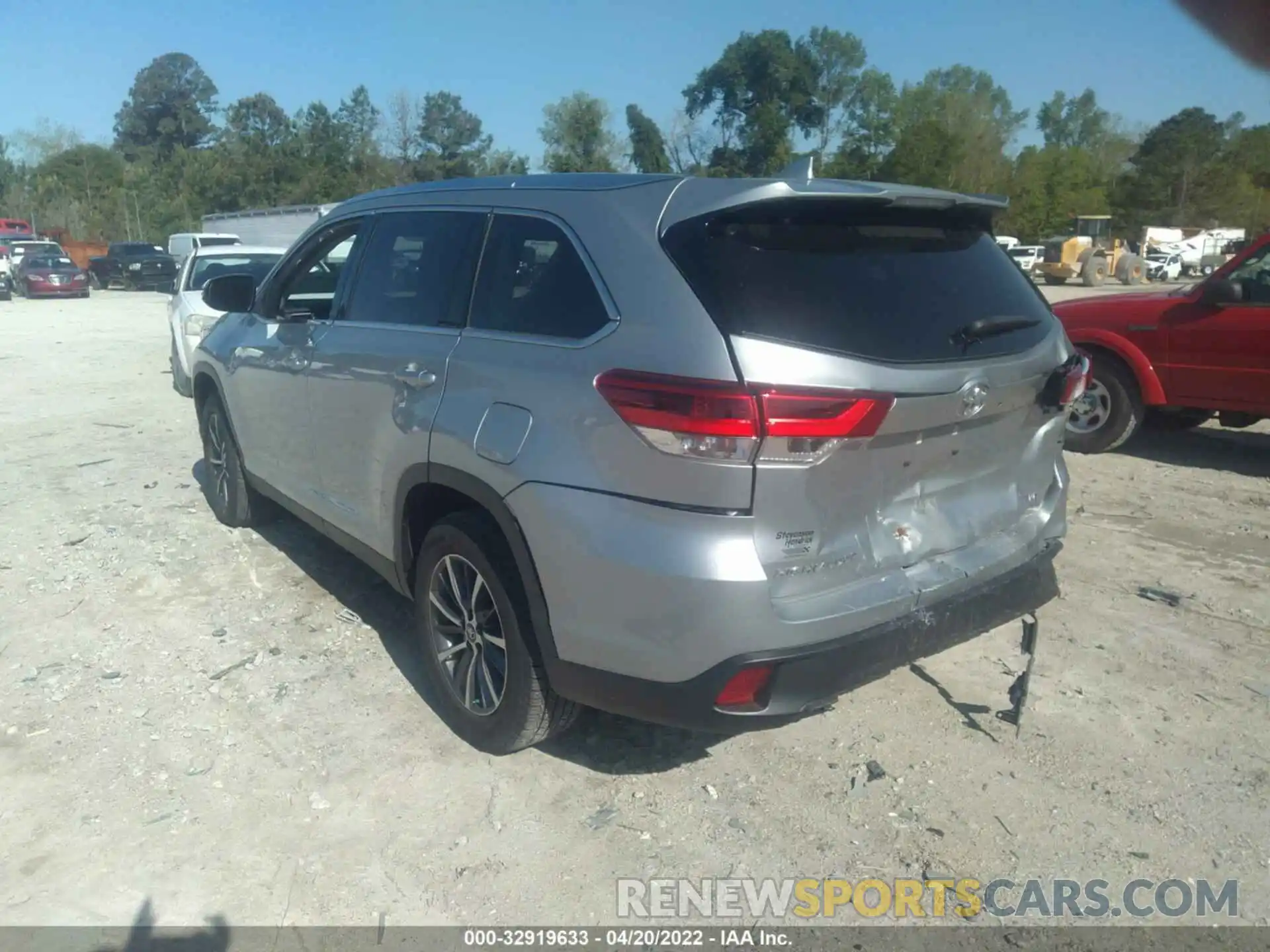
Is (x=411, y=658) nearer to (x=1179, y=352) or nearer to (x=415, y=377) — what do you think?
(x=415, y=377)

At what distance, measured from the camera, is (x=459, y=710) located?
3.69 metres

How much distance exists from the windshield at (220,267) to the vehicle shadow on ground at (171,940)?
9.89m

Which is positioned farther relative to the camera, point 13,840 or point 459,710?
point 459,710

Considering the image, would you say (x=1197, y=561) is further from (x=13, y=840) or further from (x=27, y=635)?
(x=27, y=635)

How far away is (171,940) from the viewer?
109 inches

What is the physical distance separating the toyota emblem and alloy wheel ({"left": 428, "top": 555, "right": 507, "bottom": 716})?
1573 mm

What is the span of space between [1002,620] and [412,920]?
2013 mm

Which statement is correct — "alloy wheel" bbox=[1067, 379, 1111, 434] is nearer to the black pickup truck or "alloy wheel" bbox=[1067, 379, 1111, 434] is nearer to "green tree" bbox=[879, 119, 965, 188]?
the black pickup truck

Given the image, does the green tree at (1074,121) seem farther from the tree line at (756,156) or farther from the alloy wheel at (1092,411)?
the alloy wheel at (1092,411)

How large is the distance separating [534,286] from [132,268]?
39.0m

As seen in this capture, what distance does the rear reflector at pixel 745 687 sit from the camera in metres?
2.75

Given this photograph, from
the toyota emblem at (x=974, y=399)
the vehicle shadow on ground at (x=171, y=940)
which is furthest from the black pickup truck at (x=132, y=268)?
the toyota emblem at (x=974, y=399)

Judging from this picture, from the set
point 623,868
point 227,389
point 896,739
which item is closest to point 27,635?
point 227,389

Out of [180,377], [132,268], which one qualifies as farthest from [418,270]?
[132,268]
